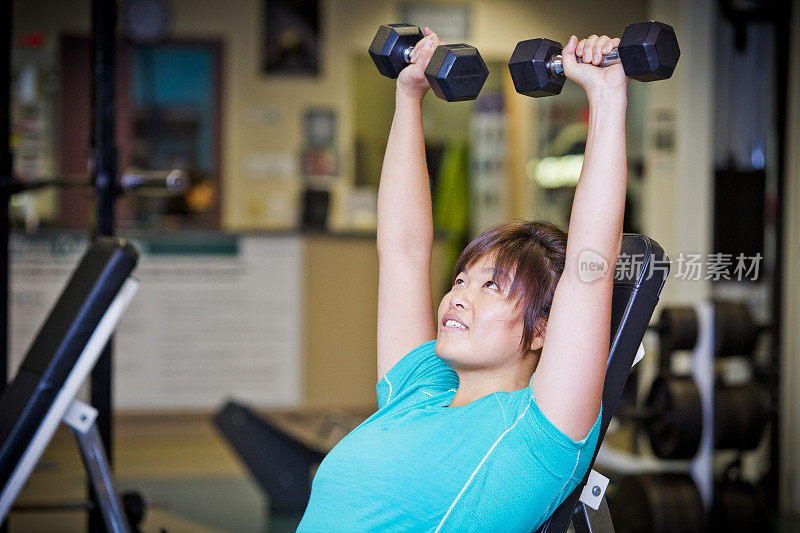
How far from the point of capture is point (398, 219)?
1.41 meters

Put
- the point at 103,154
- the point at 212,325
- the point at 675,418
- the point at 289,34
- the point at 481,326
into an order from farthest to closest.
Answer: the point at 289,34
the point at 212,325
the point at 675,418
the point at 103,154
the point at 481,326

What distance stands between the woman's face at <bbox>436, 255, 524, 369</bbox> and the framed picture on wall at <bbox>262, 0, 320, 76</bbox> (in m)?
5.59

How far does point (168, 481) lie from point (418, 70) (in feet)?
9.05

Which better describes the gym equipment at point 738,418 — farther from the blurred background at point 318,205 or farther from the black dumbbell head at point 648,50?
the black dumbbell head at point 648,50

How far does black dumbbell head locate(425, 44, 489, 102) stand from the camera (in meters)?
1.11

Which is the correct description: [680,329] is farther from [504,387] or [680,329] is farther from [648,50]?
[648,50]

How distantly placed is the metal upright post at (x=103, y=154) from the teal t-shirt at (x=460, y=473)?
132 cm

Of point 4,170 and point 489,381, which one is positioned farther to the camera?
point 4,170

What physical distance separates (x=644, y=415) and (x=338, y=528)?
186 centimetres

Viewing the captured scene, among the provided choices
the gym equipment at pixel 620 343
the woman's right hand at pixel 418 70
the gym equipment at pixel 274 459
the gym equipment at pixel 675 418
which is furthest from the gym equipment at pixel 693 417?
the woman's right hand at pixel 418 70

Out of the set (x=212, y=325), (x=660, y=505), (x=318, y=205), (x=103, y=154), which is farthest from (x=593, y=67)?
(x=318, y=205)

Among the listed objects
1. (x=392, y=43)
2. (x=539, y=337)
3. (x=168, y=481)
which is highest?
(x=392, y=43)

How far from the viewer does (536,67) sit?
3.64ft

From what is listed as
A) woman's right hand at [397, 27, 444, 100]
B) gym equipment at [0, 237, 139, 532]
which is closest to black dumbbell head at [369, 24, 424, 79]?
woman's right hand at [397, 27, 444, 100]
